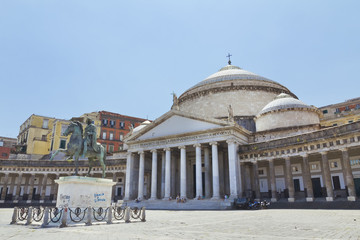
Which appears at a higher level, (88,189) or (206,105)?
(206,105)

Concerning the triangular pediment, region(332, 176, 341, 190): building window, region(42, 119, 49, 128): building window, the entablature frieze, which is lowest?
region(332, 176, 341, 190): building window

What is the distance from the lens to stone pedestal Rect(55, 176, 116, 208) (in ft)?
48.4

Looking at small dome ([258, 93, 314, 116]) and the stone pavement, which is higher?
small dome ([258, 93, 314, 116])

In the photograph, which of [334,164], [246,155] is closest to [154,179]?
[246,155]

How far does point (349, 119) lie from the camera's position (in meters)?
41.2

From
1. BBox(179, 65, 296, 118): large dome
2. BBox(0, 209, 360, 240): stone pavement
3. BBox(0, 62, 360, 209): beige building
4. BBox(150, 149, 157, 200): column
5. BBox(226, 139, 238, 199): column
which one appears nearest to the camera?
BBox(0, 209, 360, 240): stone pavement

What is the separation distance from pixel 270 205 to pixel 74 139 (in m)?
21.0

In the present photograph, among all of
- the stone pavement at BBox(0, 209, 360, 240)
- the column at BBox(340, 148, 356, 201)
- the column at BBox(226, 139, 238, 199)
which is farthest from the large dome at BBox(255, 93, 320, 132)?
the stone pavement at BBox(0, 209, 360, 240)

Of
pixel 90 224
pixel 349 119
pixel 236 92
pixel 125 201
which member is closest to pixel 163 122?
pixel 125 201

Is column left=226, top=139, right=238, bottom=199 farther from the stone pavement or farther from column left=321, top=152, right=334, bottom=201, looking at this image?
the stone pavement

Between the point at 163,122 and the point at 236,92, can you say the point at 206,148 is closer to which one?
the point at 163,122

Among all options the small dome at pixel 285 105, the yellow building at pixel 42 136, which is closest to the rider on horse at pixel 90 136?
the small dome at pixel 285 105

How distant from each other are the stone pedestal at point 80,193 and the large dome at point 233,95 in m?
30.9

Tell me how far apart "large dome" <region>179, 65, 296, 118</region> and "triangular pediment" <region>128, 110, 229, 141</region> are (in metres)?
10.6
